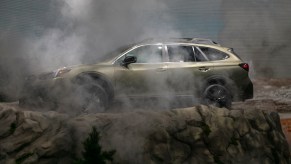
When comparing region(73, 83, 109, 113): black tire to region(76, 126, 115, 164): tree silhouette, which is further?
region(73, 83, 109, 113): black tire

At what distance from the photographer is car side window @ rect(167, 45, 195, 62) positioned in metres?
9.26

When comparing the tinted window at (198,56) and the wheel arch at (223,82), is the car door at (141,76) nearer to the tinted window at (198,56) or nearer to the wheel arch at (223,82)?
the tinted window at (198,56)

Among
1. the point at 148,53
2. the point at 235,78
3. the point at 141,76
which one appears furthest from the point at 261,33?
the point at 141,76

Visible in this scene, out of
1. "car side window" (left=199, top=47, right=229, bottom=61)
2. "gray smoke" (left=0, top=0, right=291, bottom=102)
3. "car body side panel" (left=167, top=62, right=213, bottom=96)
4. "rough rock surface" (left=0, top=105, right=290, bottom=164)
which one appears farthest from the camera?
"gray smoke" (left=0, top=0, right=291, bottom=102)

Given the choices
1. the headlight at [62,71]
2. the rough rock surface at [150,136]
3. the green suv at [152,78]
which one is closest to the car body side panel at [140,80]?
the green suv at [152,78]

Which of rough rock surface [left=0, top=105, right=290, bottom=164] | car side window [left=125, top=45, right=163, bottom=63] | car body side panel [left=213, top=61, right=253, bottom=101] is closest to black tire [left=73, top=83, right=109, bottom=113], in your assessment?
rough rock surface [left=0, top=105, right=290, bottom=164]

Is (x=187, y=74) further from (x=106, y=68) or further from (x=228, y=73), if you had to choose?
(x=106, y=68)

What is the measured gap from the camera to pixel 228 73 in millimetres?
9211

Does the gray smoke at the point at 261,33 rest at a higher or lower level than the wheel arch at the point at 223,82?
higher

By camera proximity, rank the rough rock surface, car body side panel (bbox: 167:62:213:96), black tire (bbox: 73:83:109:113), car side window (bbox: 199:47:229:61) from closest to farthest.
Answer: the rough rock surface
black tire (bbox: 73:83:109:113)
car body side panel (bbox: 167:62:213:96)
car side window (bbox: 199:47:229:61)

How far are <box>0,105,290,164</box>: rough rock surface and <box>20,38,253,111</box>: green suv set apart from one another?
473 millimetres

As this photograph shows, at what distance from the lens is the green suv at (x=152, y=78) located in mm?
8734

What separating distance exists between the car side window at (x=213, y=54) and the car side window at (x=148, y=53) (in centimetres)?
86

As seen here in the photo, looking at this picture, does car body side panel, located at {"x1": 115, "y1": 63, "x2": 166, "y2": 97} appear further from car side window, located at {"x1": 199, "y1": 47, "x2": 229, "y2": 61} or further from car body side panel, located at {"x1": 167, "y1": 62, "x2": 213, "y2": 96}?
car side window, located at {"x1": 199, "y1": 47, "x2": 229, "y2": 61}
